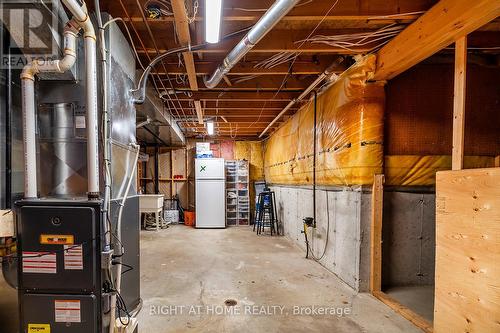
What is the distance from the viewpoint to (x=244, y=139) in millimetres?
7945

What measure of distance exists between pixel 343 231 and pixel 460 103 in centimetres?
176

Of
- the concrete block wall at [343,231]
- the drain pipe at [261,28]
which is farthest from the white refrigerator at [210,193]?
the drain pipe at [261,28]

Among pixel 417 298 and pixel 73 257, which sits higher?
pixel 73 257

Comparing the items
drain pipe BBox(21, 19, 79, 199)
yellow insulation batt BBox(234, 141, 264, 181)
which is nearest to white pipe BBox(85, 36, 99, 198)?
drain pipe BBox(21, 19, 79, 199)

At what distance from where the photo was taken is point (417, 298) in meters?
2.58

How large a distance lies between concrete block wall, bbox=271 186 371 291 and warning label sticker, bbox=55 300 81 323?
2467 millimetres

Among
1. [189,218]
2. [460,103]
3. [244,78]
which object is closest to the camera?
[460,103]

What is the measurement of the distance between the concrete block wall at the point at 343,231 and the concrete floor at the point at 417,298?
1.05 feet

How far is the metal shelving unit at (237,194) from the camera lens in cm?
718

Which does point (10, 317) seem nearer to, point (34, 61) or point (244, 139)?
point (34, 61)

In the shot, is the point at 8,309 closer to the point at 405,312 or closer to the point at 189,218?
the point at 405,312

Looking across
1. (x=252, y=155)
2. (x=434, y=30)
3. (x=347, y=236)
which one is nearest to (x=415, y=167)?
(x=347, y=236)

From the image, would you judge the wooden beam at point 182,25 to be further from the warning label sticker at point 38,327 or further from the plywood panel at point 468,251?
the plywood panel at point 468,251

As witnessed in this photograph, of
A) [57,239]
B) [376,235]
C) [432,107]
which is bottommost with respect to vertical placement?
[376,235]
